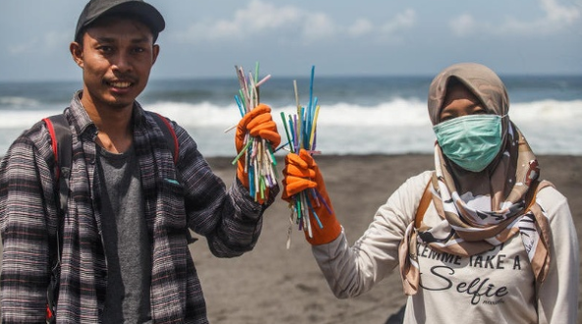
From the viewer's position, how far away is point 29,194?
1.71 meters

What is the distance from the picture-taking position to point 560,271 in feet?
6.10

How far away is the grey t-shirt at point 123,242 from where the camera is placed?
1.83m

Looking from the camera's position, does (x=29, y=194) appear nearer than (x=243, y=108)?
Yes

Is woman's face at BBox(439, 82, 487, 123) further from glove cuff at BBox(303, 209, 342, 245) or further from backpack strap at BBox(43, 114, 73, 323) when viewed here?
backpack strap at BBox(43, 114, 73, 323)

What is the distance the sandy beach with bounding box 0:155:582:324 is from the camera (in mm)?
4520

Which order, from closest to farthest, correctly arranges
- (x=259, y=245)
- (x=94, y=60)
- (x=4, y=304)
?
(x=4, y=304)
(x=94, y=60)
(x=259, y=245)

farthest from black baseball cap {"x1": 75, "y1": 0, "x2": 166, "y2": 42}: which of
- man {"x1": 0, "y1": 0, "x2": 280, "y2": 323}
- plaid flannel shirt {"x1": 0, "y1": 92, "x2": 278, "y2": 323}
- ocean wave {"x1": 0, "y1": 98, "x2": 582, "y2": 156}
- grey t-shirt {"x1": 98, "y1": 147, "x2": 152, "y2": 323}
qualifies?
ocean wave {"x1": 0, "y1": 98, "x2": 582, "y2": 156}

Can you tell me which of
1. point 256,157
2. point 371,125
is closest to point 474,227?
point 256,157

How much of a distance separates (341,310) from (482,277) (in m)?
2.72

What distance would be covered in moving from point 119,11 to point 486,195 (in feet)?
3.72

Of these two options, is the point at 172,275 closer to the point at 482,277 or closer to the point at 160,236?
the point at 160,236

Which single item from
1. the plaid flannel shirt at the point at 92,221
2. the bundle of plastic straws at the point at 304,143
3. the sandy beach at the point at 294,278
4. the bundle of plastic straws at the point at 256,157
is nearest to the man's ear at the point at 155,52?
the plaid flannel shirt at the point at 92,221

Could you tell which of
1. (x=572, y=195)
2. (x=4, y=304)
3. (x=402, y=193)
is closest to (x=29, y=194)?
(x=4, y=304)

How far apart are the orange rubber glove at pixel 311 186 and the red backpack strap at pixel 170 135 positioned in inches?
12.7
